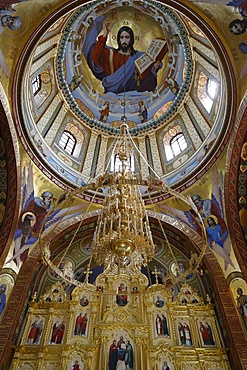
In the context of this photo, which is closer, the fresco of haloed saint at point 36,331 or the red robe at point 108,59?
the fresco of haloed saint at point 36,331

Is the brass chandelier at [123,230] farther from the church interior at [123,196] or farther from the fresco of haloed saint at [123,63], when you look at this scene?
the fresco of haloed saint at [123,63]

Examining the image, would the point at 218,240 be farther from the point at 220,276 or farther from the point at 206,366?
the point at 206,366

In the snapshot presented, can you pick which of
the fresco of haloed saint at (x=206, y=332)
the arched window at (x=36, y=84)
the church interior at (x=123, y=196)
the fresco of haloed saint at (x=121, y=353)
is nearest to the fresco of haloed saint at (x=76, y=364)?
the church interior at (x=123, y=196)

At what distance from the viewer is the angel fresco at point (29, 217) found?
1032 cm

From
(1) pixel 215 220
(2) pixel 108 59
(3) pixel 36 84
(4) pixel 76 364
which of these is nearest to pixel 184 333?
(4) pixel 76 364

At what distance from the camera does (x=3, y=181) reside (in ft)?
33.8

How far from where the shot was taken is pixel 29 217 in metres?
10.8

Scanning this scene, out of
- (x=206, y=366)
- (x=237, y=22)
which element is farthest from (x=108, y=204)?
(x=237, y=22)

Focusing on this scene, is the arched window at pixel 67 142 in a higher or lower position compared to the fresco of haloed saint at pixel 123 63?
lower

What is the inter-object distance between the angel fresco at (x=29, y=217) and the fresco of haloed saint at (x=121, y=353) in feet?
12.6

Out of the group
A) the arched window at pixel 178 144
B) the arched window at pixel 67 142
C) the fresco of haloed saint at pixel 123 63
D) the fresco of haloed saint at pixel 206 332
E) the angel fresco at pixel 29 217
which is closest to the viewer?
the fresco of haloed saint at pixel 206 332

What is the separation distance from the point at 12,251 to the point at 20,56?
590 centimetres

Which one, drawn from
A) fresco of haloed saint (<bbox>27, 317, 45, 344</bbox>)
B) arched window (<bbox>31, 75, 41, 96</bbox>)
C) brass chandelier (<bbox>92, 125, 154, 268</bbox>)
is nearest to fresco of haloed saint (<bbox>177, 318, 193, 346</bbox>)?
brass chandelier (<bbox>92, 125, 154, 268</bbox>)

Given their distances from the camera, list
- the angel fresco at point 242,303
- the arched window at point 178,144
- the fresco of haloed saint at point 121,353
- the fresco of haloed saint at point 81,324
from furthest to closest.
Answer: the arched window at point 178,144 < the fresco of haloed saint at point 81,324 < the angel fresco at point 242,303 < the fresco of haloed saint at point 121,353
